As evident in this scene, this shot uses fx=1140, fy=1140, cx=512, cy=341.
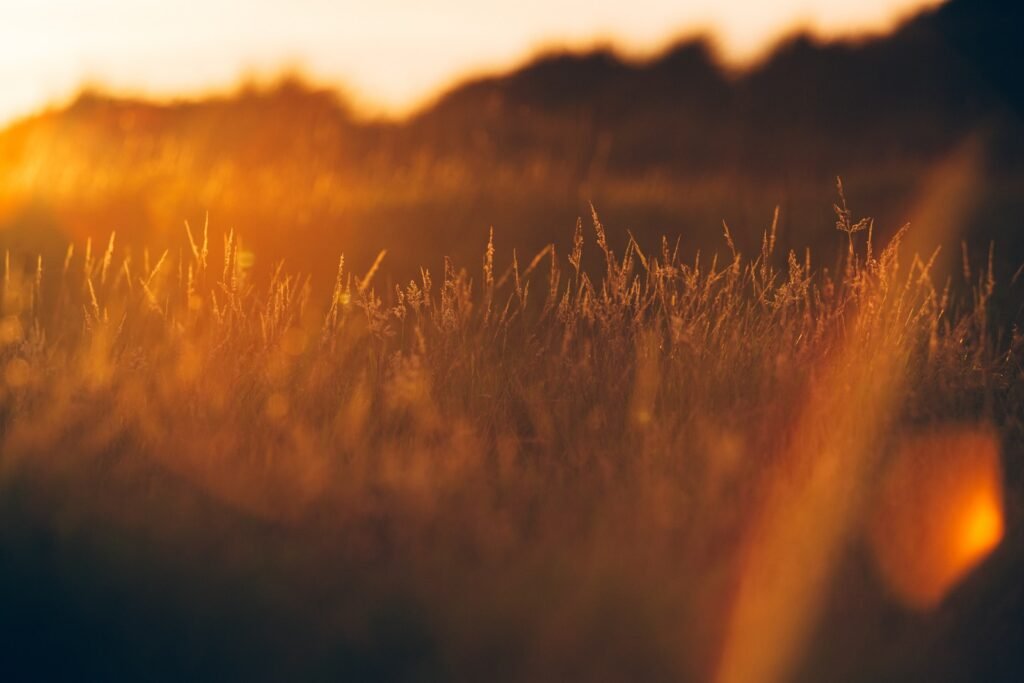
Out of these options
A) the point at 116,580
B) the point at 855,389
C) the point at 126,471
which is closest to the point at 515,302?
the point at 855,389

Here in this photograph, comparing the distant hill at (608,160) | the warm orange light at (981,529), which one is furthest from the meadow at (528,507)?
the distant hill at (608,160)

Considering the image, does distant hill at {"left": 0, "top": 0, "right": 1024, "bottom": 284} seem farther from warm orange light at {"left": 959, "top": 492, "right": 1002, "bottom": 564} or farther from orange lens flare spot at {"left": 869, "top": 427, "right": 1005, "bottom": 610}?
warm orange light at {"left": 959, "top": 492, "right": 1002, "bottom": 564}

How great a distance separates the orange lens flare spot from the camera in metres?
2.71

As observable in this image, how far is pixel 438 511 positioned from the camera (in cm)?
280

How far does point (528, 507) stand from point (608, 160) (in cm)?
523

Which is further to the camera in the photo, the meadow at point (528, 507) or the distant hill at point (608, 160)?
the distant hill at point (608, 160)

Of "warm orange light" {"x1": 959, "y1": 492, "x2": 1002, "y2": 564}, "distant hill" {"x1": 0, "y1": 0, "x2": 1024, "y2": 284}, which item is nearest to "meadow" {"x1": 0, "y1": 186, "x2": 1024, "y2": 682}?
"warm orange light" {"x1": 959, "y1": 492, "x2": 1002, "y2": 564}

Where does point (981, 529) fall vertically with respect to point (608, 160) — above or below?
below

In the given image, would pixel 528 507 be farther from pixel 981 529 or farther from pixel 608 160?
pixel 608 160

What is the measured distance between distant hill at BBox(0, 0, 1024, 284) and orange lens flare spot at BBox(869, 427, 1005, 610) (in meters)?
3.62

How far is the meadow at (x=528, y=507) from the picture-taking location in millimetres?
2467

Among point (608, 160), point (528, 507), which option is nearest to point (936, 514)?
point (528, 507)

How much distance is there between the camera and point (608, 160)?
780 centimetres

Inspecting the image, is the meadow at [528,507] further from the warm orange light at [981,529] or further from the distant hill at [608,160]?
the distant hill at [608,160]
